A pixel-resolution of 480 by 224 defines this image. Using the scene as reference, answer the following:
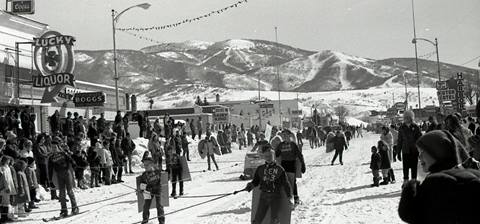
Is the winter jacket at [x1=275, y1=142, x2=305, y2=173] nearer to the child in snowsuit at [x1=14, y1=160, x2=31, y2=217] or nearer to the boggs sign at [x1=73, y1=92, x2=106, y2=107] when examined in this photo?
the child in snowsuit at [x1=14, y1=160, x2=31, y2=217]

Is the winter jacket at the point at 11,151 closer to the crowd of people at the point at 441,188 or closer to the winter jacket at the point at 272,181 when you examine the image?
the winter jacket at the point at 272,181

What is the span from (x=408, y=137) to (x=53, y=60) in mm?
19617

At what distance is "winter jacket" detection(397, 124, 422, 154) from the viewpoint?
12.0 m

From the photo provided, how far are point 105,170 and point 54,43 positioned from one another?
10225mm

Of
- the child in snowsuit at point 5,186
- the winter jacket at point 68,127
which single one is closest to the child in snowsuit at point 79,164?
the winter jacket at point 68,127

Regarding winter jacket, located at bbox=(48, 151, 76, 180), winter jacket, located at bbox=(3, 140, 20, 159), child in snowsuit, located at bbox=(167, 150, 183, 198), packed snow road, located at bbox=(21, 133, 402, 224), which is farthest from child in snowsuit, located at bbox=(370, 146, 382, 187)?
winter jacket, located at bbox=(3, 140, 20, 159)

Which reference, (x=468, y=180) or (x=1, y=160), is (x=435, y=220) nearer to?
(x=468, y=180)

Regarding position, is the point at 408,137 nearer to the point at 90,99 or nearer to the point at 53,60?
the point at 53,60

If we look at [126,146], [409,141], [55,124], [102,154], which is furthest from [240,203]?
[55,124]

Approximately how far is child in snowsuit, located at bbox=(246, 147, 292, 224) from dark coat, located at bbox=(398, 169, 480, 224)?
4624 mm

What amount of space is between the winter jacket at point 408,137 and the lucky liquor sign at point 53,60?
733 inches

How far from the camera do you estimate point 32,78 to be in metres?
26.9

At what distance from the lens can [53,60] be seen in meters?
26.5

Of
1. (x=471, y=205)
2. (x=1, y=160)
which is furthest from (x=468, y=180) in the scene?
(x=1, y=160)
